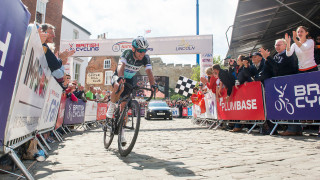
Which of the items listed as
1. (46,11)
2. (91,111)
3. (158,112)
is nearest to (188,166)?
(91,111)

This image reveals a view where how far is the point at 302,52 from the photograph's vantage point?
558 centimetres

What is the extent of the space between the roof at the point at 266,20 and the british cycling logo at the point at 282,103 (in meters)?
3.47

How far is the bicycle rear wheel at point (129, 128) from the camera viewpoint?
3578 mm

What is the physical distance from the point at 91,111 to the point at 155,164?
8.44m

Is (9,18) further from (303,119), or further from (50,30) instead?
(303,119)

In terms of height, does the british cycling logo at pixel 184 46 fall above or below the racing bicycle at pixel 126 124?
above

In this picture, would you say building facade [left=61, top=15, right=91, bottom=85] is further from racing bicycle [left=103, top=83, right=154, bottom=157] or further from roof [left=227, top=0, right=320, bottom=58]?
racing bicycle [left=103, top=83, right=154, bottom=157]

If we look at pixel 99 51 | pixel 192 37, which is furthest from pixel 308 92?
pixel 99 51

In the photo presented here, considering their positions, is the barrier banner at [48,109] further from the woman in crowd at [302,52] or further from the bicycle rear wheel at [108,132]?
the woman in crowd at [302,52]

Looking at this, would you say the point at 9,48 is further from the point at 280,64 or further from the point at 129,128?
the point at 280,64

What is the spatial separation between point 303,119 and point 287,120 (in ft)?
1.52

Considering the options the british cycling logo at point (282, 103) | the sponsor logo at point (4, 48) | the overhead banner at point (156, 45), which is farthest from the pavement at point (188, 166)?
the overhead banner at point (156, 45)

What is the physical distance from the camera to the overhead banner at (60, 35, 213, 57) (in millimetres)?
14125

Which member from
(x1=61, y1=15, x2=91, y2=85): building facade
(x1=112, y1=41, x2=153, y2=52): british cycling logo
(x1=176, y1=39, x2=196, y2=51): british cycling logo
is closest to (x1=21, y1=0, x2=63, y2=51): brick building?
(x1=61, y1=15, x2=91, y2=85): building facade
